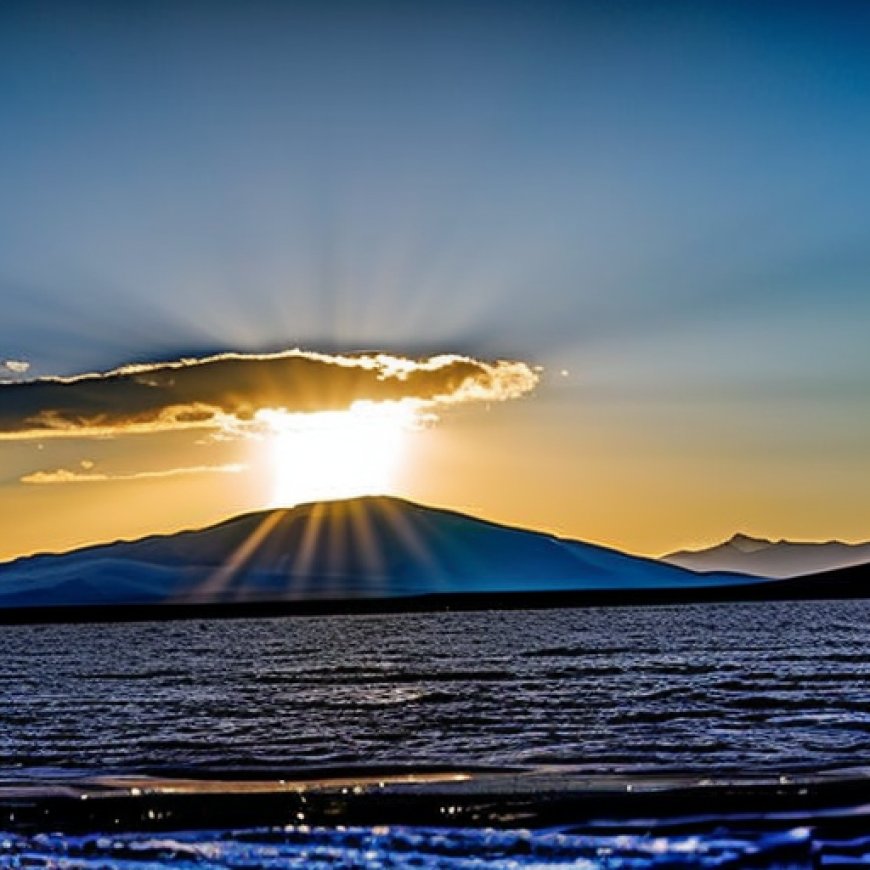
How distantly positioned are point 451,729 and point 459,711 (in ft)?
18.3

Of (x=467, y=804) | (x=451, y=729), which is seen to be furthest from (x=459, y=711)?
(x=467, y=804)

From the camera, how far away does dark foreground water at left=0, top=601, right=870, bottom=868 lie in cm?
1855

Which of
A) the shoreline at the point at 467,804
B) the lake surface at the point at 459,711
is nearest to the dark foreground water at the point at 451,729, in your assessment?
the lake surface at the point at 459,711

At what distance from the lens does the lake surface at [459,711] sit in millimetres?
33438

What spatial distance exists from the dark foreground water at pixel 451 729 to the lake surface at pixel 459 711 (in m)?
0.12

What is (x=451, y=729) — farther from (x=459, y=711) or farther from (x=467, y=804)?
(x=467, y=804)

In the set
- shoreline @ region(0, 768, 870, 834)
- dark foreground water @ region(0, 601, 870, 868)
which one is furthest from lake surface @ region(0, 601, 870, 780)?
shoreline @ region(0, 768, 870, 834)

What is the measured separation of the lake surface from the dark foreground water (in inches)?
4.7

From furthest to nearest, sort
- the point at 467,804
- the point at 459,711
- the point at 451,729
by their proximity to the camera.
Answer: the point at 459,711
the point at 451,729
the point at 467,804

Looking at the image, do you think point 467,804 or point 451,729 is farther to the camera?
point 451,729

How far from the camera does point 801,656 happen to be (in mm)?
71688

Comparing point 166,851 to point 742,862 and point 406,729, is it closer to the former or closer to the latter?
point 742,862

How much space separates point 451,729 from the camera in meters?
40.4

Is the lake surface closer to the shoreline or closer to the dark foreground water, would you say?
the dark foreground water
